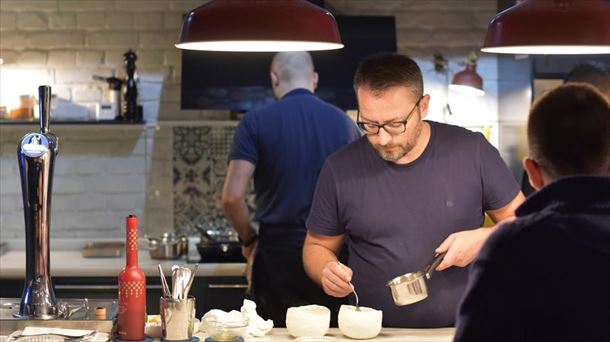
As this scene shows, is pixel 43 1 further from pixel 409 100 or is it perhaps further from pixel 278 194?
pixel 409 100

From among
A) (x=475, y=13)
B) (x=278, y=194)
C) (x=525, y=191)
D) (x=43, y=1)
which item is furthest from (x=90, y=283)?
(x=475, y=13)

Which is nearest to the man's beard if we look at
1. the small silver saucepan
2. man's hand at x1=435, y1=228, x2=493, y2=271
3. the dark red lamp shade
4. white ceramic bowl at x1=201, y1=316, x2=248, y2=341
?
man's hand at x1=435, y1=228, x2=493, y2=271

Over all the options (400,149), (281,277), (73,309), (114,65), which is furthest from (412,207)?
(114,65)

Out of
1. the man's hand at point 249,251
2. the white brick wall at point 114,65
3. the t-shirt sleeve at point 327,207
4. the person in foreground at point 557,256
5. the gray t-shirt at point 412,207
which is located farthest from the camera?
the white brick wall at point 114,65

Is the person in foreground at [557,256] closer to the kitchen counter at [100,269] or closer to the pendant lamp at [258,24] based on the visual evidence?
the pendant lamp at [258,24]

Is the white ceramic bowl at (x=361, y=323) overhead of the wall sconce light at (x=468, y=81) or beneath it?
beneath

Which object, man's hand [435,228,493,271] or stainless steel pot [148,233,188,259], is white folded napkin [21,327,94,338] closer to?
man's hand [435,228,493,271]

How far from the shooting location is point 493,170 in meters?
3.75

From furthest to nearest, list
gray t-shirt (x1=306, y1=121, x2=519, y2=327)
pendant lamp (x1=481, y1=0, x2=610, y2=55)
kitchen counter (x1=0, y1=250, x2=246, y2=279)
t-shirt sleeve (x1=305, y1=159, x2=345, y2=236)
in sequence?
kitchen counter (x1=0, y1=250, x2=246, y2=279)
t-shirt sleeve (x1=305, y1=159, x2=345, y2=236)
gray t-shirt (x1=306, y1=121, x2=519, y2=327)
pendant lamp (x1=481, y1=0, x2=610, y2=55)

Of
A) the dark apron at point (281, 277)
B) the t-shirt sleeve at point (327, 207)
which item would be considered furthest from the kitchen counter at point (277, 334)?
the dark apron at point (281, 277)

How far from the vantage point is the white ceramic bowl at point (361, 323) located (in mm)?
3402

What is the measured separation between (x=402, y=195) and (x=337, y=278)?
14.9 inches

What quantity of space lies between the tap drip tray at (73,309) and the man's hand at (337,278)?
0.71m

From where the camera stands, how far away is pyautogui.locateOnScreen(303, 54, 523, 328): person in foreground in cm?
368
